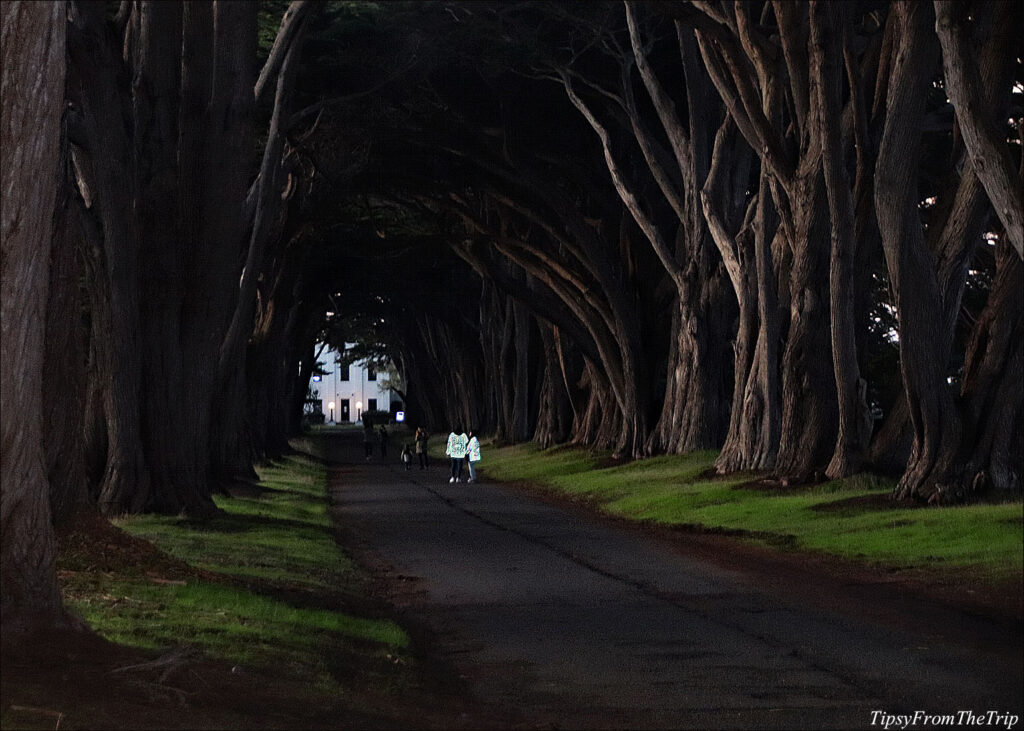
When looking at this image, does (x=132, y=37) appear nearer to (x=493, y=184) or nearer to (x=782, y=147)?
(x=782, y=147)

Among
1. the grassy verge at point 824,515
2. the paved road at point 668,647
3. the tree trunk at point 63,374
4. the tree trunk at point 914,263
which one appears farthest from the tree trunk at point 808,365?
the tree trunk at point 63,374

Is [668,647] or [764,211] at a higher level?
[764,211]

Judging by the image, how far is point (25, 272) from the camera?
8219 millimetres

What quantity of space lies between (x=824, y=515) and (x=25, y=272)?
48.3 ft

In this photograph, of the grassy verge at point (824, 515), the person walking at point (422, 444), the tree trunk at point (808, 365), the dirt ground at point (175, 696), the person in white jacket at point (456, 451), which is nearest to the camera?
the dirt ground at point (175, 696)

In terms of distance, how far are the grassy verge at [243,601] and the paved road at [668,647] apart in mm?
615

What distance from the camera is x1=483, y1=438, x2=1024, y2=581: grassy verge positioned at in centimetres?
1656

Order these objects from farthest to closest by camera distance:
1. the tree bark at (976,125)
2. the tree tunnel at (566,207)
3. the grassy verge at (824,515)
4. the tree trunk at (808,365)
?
the tree trunk at (808,365), the tree tunnel at (566,207), the tree bark at (976,125), the grassy verge at (824,515)

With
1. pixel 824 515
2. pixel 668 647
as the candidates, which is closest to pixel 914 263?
pixel 824 515

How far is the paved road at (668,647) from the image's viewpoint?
9.02 meters

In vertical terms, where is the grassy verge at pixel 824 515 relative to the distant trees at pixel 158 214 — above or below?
below

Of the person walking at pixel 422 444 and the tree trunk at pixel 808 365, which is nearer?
the tree trunk at pixel 808 365

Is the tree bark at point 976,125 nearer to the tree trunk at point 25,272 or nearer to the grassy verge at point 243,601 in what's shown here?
the grassy verge at point 243,601

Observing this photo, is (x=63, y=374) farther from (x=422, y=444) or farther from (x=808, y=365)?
(x=422, y=444)
